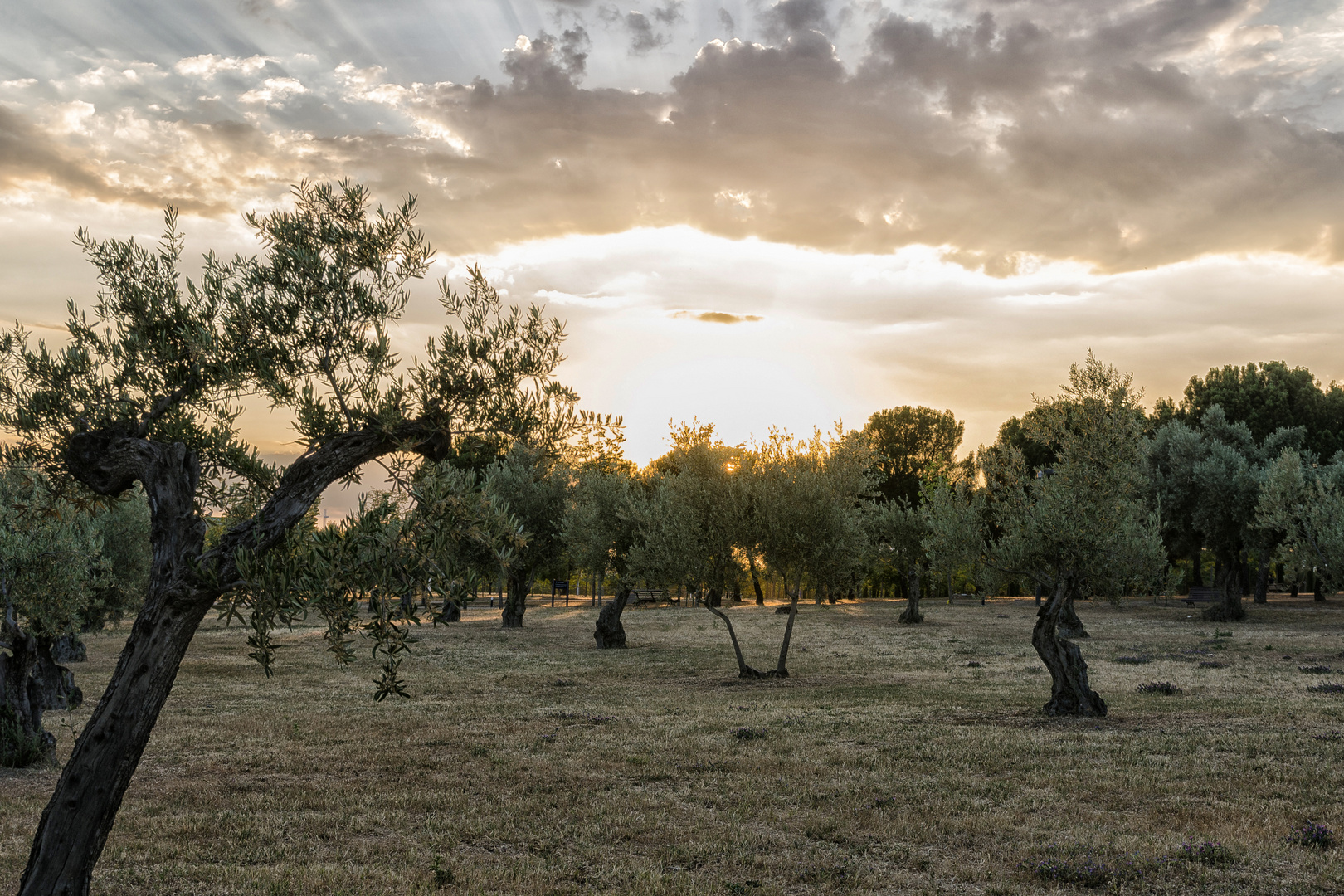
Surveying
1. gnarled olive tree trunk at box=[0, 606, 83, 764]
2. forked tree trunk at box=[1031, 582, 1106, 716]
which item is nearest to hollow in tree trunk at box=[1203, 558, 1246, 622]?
forked tree trunk at box=[1031, 582, 1106, 716]

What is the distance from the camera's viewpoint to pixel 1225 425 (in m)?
62.8

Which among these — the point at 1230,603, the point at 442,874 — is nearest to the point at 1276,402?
the point at 1230,603

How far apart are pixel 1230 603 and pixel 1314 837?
5085 cm

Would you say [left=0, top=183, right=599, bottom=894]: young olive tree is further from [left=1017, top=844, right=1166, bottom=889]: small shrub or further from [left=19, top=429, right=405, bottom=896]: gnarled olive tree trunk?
[left=1017, top=844, right=1166, bottom=889]: small shrub

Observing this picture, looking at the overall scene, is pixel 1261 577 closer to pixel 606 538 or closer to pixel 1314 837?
pixel 606 538

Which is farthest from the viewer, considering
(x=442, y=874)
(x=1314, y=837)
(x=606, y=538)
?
(x=606, y=538)

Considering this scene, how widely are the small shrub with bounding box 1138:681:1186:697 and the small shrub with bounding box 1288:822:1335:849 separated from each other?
555 inches

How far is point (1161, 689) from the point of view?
2541 centimetres

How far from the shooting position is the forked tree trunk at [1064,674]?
21.1 m

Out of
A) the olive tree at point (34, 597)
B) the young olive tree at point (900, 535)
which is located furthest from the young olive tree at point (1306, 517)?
the olive tree at point (34, 597)

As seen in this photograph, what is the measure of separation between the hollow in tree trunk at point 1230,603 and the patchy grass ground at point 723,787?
88.7 feet

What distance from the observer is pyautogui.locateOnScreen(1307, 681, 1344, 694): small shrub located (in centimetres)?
2427

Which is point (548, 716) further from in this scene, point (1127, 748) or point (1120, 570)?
point (1120, 570)

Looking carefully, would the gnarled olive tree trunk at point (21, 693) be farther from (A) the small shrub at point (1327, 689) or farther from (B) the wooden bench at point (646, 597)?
(B) the wooden bench at point (646, 597)
